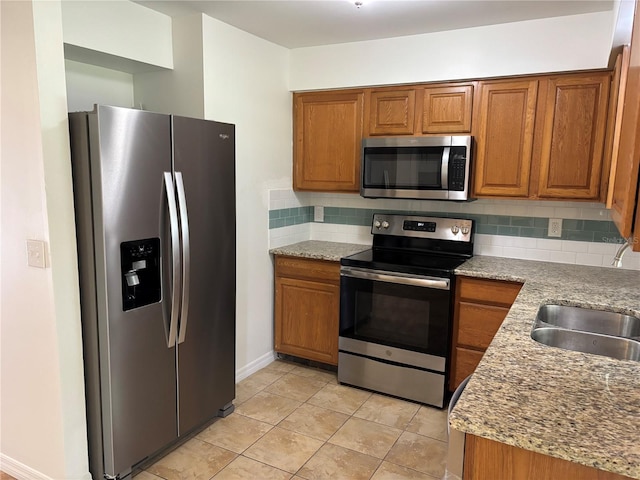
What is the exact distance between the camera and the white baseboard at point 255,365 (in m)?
3.27

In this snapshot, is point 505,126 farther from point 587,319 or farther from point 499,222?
point 587,319

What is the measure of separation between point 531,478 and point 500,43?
2.58 metres

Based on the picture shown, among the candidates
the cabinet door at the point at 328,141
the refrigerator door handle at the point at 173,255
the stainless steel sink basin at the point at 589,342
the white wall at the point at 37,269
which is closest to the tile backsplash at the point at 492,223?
the cabinet door at the point at 328,141

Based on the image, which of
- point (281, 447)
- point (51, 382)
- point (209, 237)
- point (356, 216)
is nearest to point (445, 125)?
point (356, 216)

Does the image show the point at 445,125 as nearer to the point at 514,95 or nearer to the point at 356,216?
the point at 514,95

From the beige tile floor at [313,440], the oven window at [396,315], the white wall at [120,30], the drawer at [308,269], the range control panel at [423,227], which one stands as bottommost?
the beige tile floor at [313,440]

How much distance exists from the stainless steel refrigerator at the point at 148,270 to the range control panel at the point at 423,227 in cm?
135

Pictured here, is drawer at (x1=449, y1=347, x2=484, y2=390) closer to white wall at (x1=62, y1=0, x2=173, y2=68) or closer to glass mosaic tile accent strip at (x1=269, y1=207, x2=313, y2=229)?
glass mosaic tile accent strip at (x1=269, y1=207, x2=313, y2=229)

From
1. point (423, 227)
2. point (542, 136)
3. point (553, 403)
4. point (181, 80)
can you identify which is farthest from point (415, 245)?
point (553, 403)

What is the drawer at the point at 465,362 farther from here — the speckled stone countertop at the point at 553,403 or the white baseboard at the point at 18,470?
the white baseboard at the point at 18,470

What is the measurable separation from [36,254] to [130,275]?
390 mm

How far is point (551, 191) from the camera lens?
282 cm

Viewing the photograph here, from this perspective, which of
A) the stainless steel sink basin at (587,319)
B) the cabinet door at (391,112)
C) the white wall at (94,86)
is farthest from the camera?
the cabinet door at (391,112)

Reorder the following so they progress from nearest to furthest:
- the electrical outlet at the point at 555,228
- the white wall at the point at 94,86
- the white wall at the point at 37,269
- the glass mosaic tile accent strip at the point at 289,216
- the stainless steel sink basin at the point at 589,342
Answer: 1. the stainless steel sink basin at the point at 589,342
2. the white wall at the point at 37,269
3. the white wall at the point at 94,86
4. the electrical outlet at the point at 555,228
5. the glass mosaic tile accent strip at the point at 289,216
